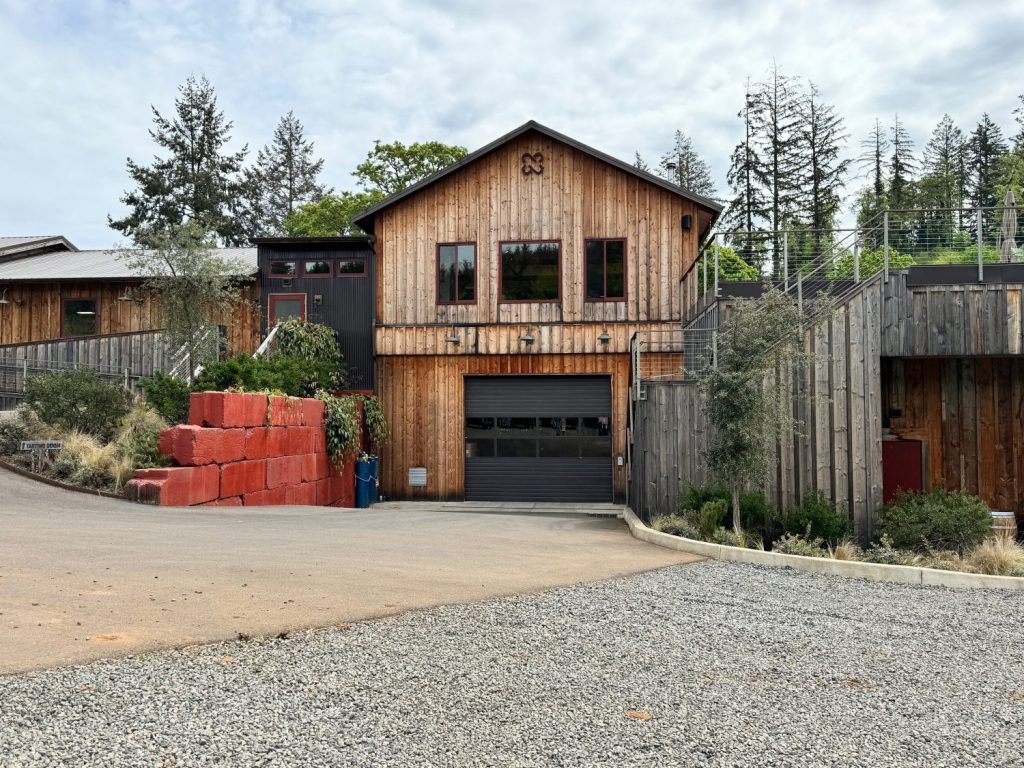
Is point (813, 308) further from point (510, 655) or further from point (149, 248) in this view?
point (149, 248)

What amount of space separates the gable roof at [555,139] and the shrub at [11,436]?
8.42 meters

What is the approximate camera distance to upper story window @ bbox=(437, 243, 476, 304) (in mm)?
18562

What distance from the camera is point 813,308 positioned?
1108 cm

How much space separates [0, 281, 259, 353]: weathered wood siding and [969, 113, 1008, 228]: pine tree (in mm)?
47423

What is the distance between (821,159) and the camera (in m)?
44.2

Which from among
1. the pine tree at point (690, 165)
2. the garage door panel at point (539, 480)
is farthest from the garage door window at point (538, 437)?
the pine tree at point (690, 165)

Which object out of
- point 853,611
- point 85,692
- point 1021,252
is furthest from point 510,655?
point 1021,252

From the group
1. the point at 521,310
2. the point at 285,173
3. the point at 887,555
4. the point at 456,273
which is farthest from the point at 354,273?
the point at 285,173

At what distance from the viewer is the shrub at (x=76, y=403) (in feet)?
43.0

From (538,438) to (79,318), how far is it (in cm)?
1453

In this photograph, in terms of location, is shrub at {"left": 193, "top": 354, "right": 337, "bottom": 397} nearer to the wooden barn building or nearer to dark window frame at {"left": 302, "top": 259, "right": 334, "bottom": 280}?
the wooden barn building

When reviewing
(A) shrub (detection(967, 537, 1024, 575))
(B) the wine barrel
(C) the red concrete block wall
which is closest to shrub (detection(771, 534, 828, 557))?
(A) shrub (detection(967, 537, 1024, 575))

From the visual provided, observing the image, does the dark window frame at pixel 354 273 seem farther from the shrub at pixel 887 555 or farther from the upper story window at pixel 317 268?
the shrub at pixel 887 555

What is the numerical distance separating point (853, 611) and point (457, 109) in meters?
32.7
